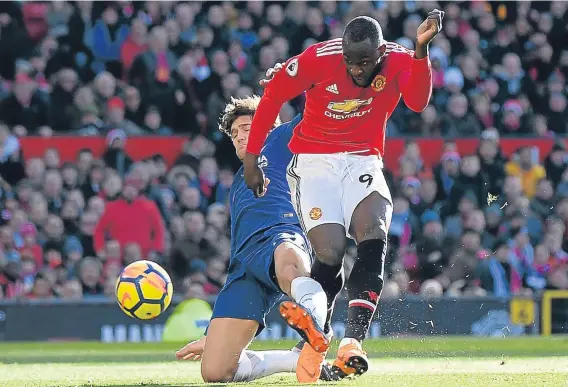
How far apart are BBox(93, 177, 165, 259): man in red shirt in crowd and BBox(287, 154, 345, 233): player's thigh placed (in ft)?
23.2

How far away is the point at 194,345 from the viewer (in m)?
8.38

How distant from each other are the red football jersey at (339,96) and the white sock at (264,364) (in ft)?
4.95

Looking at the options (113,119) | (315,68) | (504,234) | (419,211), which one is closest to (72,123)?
(113,119)

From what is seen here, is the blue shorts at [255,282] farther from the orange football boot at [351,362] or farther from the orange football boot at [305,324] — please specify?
the orange football boot at [351,362]

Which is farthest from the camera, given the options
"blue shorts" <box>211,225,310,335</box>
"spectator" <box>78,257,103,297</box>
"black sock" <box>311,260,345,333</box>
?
"spectator" <box>78,257,103,297</box>

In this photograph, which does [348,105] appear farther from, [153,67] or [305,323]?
[153,67]

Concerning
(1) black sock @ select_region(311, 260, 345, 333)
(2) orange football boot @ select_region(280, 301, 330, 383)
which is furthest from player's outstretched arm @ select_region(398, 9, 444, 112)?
(2) orange football boot @ select_region(280, 301, 330, 383)

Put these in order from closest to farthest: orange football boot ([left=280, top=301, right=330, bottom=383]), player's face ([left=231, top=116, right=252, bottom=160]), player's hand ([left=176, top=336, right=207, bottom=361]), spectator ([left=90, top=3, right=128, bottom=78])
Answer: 1. orange football boot ([left=280, top=301, right=330, bottom=383])
2. player's hand ([left=176, top=336, right=207, bottom=361])
3. player's face ([left=231, top=116, right=252, bottom=160])
4. spectator ([left=90, top=3, right=128, bottom=78])

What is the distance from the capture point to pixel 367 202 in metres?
7.06

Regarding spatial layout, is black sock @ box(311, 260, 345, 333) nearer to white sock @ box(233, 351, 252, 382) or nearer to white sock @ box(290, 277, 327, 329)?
white sock @ box(290, 277, 327, 329)

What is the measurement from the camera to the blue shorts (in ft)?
26.6

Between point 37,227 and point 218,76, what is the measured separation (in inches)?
127

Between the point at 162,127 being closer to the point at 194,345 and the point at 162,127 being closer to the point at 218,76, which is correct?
the point at 218,76

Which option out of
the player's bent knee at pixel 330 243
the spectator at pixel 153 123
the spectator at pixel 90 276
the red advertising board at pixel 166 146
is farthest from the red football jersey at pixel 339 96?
the spectator at pixel 153 123
